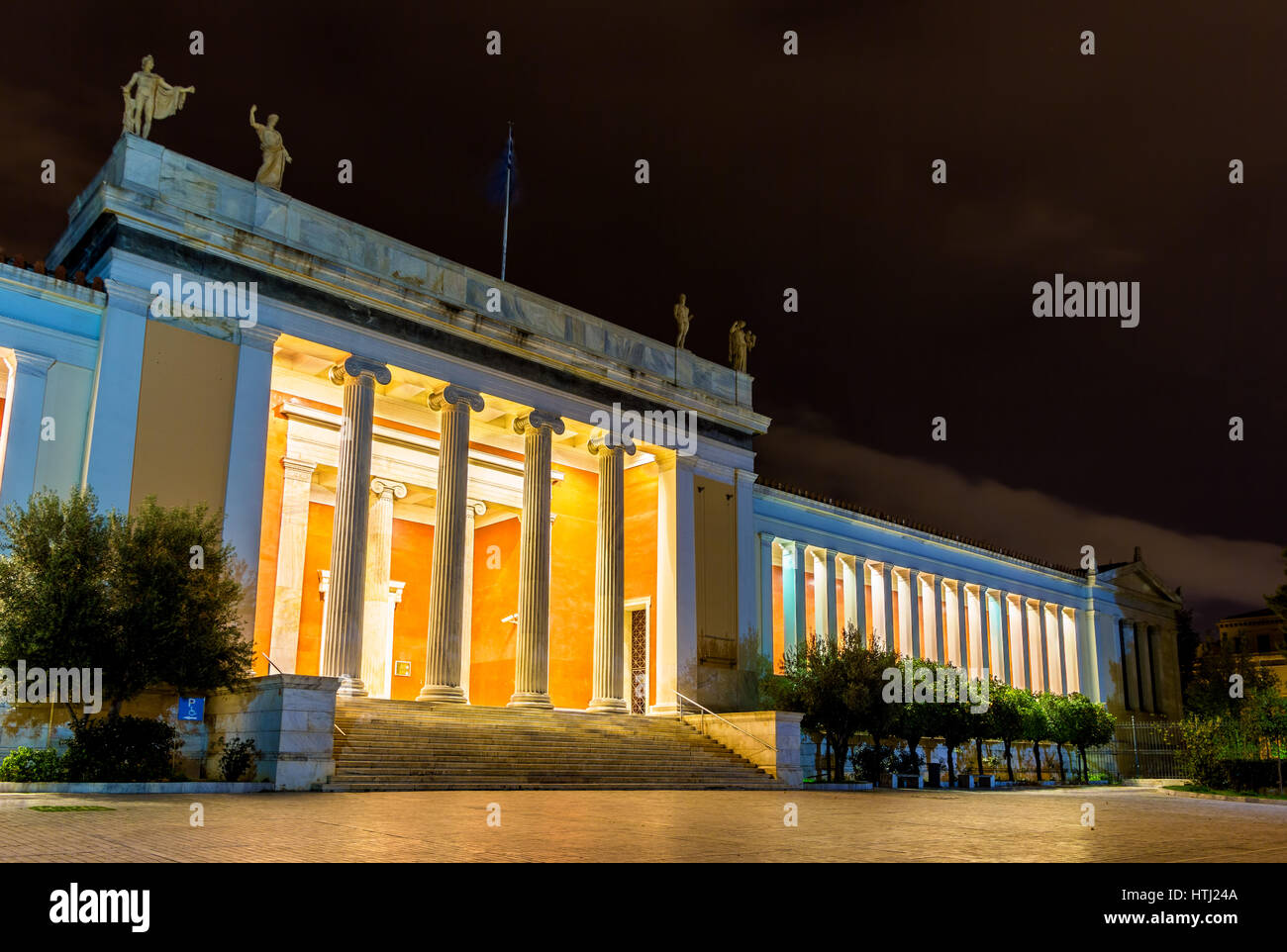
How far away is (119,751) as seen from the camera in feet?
55.0

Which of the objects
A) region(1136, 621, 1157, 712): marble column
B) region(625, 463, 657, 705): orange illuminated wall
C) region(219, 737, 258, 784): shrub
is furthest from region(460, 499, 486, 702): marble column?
region(1136, 621, 1157, 712): marble column

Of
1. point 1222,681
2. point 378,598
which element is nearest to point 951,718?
point 378,598

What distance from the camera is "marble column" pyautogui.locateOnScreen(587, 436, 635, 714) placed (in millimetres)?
28031

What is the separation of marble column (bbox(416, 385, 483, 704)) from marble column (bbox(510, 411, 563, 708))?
73.6 inches

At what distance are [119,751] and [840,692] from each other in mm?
17443

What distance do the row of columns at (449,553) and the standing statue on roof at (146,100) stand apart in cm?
651

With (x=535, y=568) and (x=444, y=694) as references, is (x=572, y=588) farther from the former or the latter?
(x=444, y=694)

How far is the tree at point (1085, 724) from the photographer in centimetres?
3850

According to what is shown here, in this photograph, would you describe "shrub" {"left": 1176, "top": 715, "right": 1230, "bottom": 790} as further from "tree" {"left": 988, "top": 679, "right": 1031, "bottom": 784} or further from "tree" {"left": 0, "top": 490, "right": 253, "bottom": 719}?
"tree" {"left": 0, "top": 490, "right": 253, "bottom": 719}

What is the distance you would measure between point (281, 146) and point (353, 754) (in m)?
14.4
